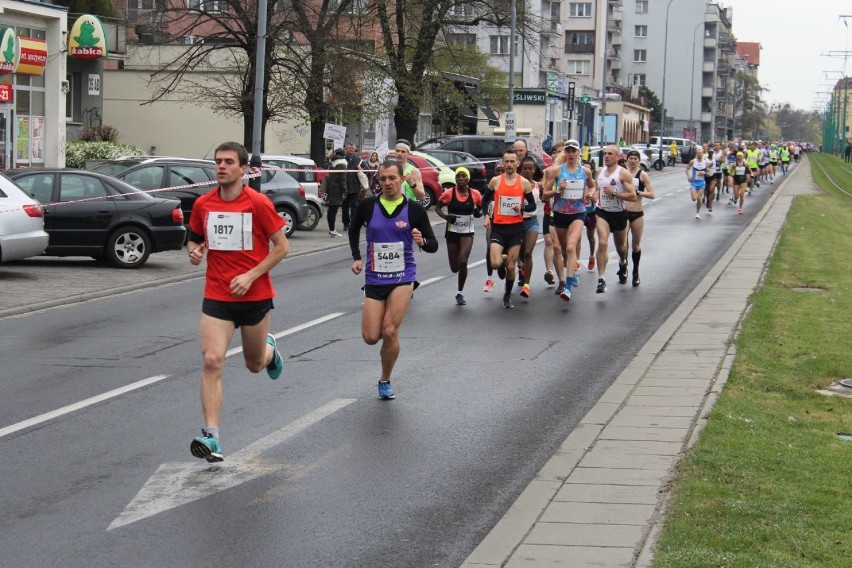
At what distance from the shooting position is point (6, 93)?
33.9m

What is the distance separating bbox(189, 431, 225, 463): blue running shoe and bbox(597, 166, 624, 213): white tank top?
10511 mm

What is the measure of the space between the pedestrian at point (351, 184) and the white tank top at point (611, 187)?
35.9 ft

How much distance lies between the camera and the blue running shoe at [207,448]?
7373 mm

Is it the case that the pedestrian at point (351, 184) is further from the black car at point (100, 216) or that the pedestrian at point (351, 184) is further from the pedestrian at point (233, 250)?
the pedestrian at point (233, 250)

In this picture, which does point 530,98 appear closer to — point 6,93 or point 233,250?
point 6,93

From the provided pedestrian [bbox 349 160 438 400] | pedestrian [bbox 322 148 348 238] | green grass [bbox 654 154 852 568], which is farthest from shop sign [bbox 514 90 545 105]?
pedestrian [bbox 349 160 438 400]

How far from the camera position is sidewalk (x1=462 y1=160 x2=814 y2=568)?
5812 millimetres

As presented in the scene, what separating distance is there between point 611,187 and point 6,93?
71.1 ft

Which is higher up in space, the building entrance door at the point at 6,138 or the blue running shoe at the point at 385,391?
the building entrance door at the point at 6,138

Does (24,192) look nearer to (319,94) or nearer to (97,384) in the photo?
(97,384)

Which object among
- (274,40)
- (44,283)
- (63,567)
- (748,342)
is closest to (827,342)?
(748,342)

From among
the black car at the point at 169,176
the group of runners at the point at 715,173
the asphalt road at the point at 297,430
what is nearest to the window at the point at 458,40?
the group of runners at the point at 715,173

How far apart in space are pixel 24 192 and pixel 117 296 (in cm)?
245

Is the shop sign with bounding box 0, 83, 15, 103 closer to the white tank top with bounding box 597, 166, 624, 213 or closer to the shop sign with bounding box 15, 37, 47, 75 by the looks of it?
the shop sign with bounding box 15, 37, 47, 75
